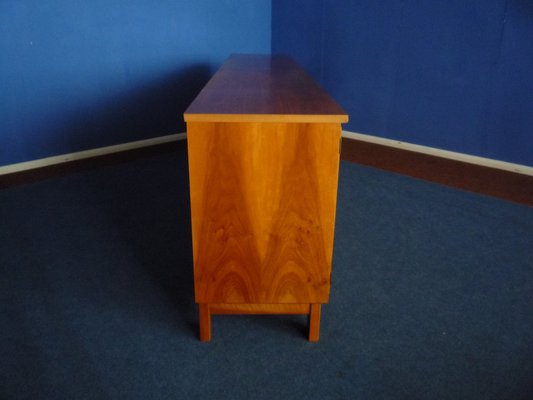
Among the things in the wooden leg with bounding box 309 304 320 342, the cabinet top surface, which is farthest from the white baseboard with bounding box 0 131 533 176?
the wooden leg with bounding box 309 304 320 342

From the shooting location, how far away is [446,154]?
3723 mm

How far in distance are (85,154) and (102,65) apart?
0.74 m

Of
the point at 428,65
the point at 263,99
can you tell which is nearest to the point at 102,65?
the point at 263,99

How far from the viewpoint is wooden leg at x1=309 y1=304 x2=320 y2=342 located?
5.14 feet

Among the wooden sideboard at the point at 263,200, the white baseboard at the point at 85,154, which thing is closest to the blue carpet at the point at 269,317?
the wooden sideboard at the point at 263,200

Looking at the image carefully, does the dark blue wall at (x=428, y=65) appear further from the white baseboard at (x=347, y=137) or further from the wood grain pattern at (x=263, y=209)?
the wood grain pattern at (x=263, y=209)

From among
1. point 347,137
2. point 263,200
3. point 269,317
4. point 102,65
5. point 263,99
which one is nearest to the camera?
point 263,200

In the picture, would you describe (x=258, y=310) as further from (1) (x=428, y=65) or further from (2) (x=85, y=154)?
(1) (x=428, y=65)

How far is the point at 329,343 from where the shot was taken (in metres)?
1.60

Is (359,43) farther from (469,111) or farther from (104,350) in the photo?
(104,350)

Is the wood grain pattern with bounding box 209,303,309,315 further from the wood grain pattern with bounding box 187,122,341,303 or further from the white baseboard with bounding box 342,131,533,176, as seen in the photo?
the white baseboard with bounding box 342,131,533,176

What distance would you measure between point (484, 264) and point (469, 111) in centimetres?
182

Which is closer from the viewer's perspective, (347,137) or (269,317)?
(269,317)

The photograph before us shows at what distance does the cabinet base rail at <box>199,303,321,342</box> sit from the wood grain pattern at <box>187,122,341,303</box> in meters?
0.05
